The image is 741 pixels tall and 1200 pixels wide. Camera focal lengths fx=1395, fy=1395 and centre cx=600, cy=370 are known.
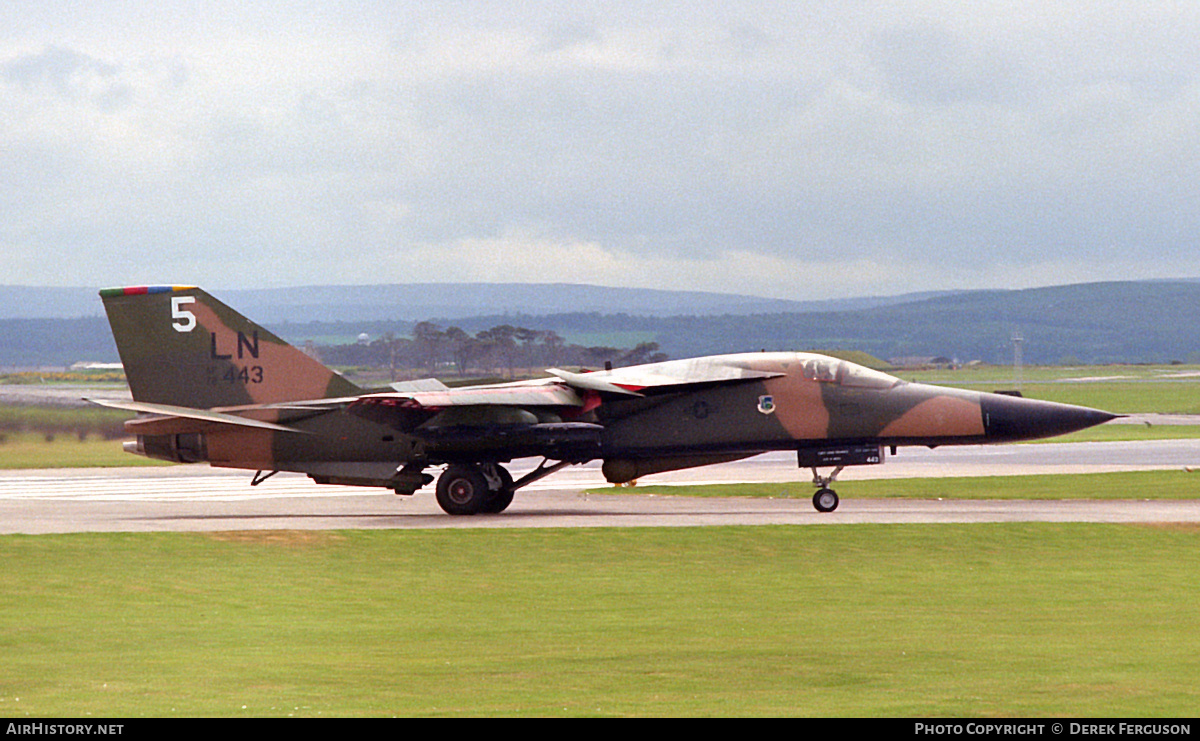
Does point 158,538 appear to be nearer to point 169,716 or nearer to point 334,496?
point 334,496

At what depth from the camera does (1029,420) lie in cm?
2438

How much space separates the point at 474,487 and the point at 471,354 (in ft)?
323

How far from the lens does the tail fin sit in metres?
25.6

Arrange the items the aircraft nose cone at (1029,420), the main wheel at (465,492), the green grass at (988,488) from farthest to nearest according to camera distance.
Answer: the green grass at (988,488) < the main wheel at (465,492) < the aircraft nose cone at (1029,420)

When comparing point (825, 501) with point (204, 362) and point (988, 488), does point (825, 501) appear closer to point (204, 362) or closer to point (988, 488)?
point (988, 488)

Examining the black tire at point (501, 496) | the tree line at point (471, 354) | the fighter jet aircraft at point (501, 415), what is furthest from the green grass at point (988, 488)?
the tree line at point (471, 354)

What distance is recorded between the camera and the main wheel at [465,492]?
82.4 ft

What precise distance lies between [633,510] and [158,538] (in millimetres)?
8866

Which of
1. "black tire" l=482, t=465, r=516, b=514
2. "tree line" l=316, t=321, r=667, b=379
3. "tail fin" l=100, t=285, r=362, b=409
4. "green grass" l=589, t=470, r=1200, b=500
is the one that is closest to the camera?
"black tire" l=482, t=465, r=516, b=514

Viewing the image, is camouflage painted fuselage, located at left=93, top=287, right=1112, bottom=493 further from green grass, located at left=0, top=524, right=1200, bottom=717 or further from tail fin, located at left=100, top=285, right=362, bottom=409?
green grass, located at left=0, top=524, right=1200, bottom=717

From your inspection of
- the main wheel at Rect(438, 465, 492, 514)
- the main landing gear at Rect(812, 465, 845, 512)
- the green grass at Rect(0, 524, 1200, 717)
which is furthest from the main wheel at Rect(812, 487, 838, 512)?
the main wheel at Rect(438, 465, 492, 514)

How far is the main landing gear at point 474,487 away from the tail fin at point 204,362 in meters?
2.48

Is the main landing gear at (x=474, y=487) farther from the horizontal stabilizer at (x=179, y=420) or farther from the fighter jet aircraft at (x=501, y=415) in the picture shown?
the horizontal stabilizer at (x=179, y=420)

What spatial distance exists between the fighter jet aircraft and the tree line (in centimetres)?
8748
